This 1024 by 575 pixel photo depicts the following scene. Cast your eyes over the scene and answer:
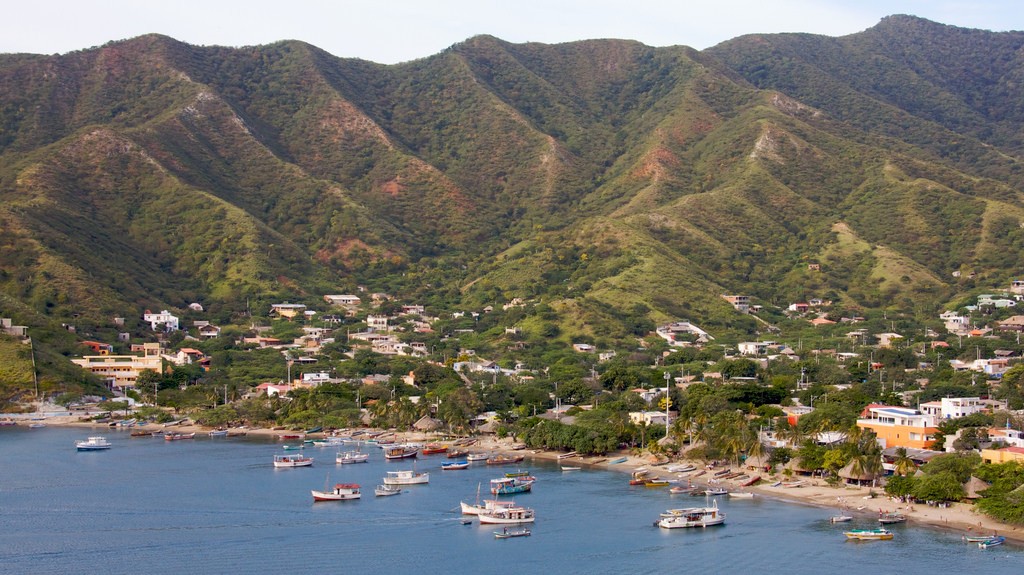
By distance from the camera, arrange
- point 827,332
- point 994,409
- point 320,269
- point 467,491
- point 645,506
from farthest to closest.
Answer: point 320,269, point 827,332, point 994,409, point 467,491, point 645,506

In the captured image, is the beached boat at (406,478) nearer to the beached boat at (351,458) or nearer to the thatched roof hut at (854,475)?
the beached boat at (351,458)

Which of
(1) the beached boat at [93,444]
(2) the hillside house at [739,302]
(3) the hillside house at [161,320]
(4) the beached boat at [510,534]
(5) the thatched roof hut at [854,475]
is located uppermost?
(2) the hillside house at [739,302]

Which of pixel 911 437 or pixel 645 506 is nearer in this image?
pixel 645 506


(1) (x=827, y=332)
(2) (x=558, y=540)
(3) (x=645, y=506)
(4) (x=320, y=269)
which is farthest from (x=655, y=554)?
(4) (x=320, y=269)

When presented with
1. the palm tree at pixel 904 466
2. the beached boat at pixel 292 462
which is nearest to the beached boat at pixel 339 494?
the beached boat at pixel 292 462

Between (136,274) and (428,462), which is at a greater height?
(136,274)

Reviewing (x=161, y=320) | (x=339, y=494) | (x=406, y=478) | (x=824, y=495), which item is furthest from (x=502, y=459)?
(x=161, y=320)

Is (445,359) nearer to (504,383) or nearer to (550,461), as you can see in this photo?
(504,383)
